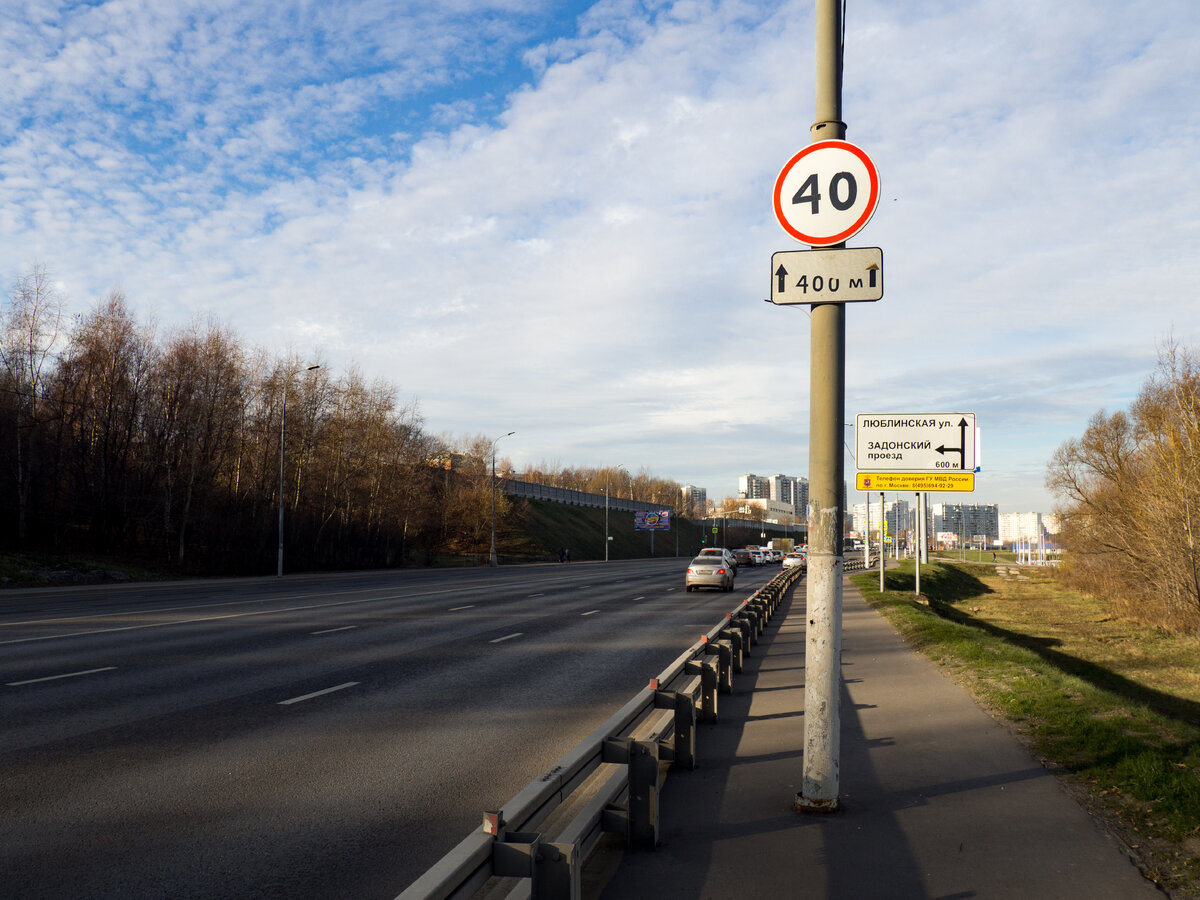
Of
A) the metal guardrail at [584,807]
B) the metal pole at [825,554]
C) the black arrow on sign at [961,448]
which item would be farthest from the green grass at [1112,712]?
the black arrow on sign at [961,448]

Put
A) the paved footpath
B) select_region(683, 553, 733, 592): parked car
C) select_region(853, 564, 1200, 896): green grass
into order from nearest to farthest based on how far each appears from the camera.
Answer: the paved footpath, select_region(853, 564, 1200, 896): green grass, select_region(683, 553, 733, 592): parked car

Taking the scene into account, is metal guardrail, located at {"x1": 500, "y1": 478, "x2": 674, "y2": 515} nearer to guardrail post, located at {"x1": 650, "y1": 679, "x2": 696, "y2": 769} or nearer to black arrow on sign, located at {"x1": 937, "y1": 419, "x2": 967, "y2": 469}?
black arrow on sign, located at {"x1": 937, "y1": 419, "x2": 967, "y2": 469}

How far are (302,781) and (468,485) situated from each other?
83039mm

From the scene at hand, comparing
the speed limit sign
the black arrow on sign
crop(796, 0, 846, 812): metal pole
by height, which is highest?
the speed limit sign

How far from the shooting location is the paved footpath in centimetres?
436

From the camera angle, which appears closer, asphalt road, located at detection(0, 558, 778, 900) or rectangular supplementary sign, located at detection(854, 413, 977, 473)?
asphalt road, located at detection(0, 558, 778, 900)

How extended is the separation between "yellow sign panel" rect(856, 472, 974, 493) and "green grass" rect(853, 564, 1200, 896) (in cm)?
303

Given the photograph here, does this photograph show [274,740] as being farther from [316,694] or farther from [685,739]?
[685,739]

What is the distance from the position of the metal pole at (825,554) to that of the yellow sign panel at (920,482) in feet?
39.2

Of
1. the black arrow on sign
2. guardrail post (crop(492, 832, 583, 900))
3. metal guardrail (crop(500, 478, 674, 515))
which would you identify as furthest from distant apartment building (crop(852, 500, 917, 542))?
metal guardrail (crop(500, 478, 674, 515))

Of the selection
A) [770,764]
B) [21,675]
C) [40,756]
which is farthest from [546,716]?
[21,675]

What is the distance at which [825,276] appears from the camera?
18.4ft

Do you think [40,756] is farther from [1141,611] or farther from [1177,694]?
[1141,611]

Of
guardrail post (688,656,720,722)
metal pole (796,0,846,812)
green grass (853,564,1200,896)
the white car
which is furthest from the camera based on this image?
the white car
